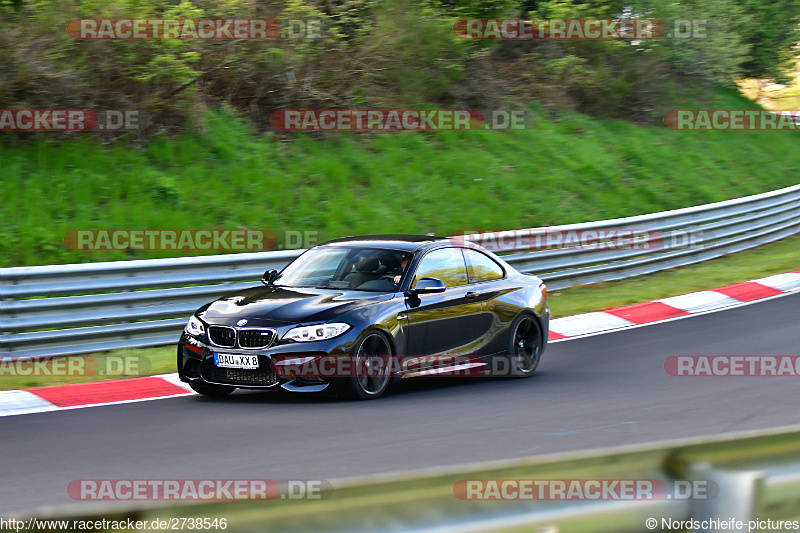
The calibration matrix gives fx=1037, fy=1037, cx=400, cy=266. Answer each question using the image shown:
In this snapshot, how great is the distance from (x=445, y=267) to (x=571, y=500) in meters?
7.47

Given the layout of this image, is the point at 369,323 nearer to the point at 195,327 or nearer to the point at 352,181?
the point at 195,327

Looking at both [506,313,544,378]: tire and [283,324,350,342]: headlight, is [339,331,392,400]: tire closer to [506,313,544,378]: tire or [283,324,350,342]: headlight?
[283,324,350,342]: headlight

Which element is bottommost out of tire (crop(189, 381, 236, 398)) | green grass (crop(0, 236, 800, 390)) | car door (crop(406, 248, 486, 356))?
green grass (crop(0, 236, 800, 390))

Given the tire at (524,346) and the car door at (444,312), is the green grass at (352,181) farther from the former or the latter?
the tire at (524,346)

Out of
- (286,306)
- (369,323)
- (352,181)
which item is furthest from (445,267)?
(352,181)

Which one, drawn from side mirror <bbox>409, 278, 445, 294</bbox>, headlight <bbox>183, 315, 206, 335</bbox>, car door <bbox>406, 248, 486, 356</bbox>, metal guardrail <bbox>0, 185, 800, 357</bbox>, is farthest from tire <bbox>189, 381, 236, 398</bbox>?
metal guardrail <bbox>0, 185, 800, 357</bbox>

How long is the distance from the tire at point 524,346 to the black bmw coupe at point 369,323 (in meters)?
0.01

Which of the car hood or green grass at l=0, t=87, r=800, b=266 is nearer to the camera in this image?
the car hood

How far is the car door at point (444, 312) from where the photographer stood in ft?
32.0

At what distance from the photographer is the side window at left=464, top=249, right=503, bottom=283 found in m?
10.6

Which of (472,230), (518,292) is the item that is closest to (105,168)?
(472,230)

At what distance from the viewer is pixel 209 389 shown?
9242 mm

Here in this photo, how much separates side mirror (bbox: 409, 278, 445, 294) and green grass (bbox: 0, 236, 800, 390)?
2998mm

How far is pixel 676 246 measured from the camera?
64.4 ft
